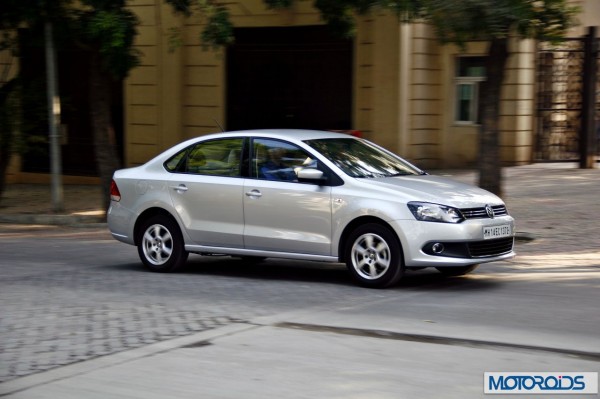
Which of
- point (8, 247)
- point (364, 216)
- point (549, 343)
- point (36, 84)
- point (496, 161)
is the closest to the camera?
point (549, 343)

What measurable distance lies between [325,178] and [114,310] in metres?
2.57

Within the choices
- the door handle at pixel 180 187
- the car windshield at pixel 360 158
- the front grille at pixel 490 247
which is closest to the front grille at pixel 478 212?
the front grille at pixel 490 247

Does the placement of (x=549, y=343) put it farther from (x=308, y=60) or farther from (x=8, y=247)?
(x=308, y=60)

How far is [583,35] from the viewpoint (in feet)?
68.7

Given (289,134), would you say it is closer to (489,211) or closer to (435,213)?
(435,213)

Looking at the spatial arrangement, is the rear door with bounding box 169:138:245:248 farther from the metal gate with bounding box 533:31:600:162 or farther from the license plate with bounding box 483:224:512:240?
the metal gate with bounding box 533:31:600:162

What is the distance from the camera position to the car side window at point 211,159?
34.4 ft

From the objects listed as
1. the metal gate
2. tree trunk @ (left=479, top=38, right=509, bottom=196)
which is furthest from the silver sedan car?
the metal gate

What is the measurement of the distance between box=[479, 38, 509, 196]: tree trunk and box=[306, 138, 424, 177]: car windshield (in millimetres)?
2791

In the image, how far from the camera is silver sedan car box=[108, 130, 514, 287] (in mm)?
9172

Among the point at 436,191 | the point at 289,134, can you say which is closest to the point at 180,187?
the point at 289,134

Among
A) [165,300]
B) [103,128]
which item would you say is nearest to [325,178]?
[165,300]

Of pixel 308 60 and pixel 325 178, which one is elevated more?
pixel 308 60

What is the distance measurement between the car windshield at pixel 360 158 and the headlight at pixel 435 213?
90cm
